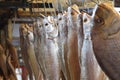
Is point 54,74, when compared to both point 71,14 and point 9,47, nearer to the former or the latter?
point 71,14

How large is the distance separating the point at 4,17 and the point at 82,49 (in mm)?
2524

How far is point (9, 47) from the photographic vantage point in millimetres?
3654

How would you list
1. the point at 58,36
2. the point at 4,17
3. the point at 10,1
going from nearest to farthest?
the point at 58,36, the point at 10,1, the point at 4,17

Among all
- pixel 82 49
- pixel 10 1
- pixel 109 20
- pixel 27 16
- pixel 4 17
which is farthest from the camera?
pixel 27 16

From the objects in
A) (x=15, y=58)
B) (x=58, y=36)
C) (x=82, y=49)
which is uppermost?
(x=82, y=49)

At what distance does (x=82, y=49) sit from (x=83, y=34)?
0.07 m

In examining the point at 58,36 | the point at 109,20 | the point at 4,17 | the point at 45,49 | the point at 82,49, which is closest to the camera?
the point at 109,20

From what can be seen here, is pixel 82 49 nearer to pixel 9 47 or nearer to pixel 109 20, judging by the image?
pixel 109 20

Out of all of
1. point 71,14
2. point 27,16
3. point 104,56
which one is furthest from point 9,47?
point 104,56

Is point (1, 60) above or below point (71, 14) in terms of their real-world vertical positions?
below

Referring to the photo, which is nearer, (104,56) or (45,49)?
(104,56)

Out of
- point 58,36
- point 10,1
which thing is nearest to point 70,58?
point 58,36

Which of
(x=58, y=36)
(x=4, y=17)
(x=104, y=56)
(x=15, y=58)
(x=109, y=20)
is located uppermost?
(x=109, y=20)

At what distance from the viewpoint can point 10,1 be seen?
11.3 feet
